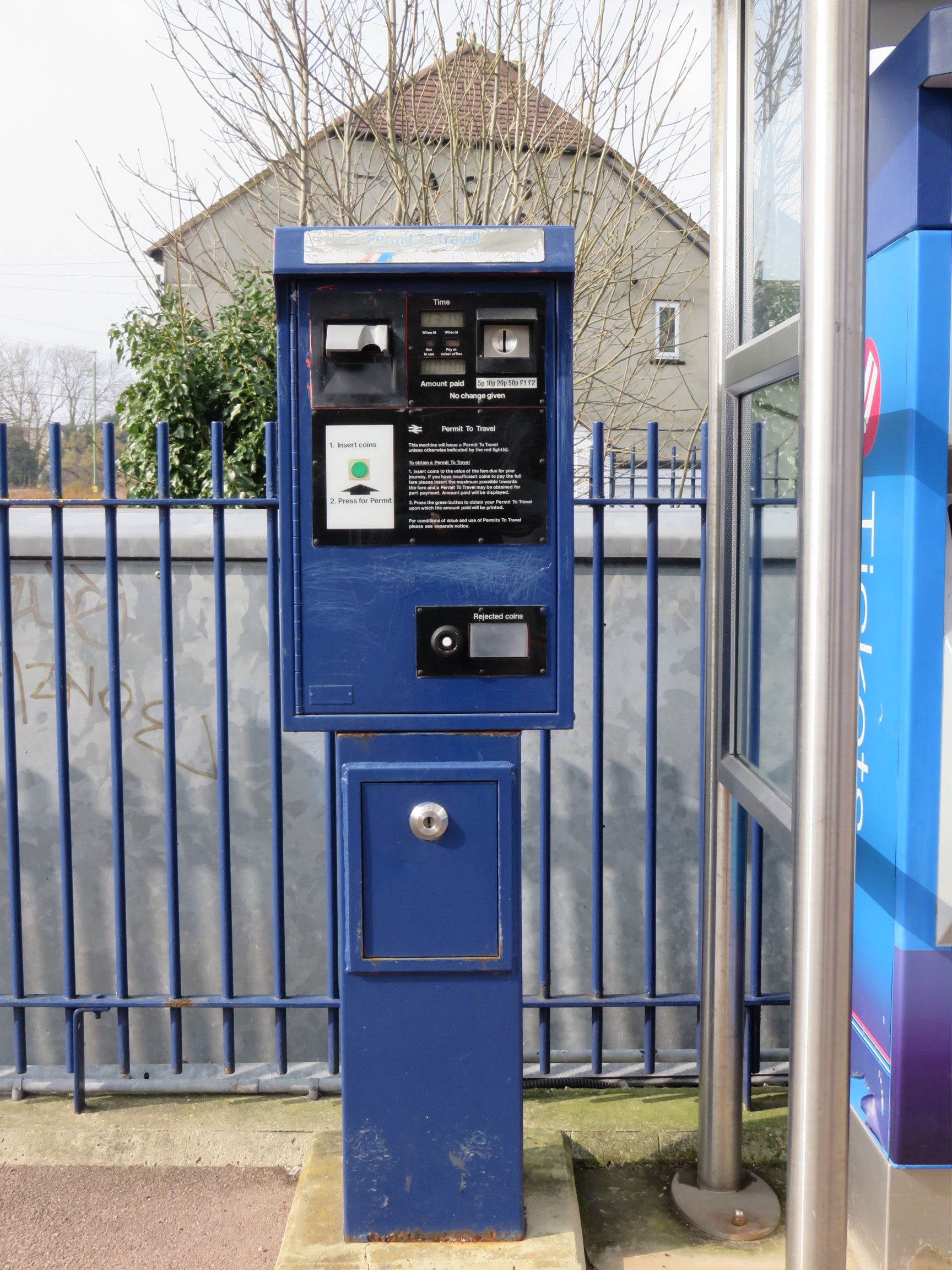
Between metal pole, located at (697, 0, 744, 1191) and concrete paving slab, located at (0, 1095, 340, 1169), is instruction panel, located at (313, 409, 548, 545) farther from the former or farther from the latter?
concrete paving slab, located at (0, 1095, 340, 1169)

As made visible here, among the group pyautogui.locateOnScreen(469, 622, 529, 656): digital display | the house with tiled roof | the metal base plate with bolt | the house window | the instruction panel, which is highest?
the house with tiled roof

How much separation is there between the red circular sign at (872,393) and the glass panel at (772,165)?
19 centimetres

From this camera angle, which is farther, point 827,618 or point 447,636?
point 447,636

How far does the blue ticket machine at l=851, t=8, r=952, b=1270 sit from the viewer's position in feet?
6.68

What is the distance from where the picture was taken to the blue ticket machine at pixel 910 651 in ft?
6.68

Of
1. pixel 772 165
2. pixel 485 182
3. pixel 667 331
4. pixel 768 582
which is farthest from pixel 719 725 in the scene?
pixel 667 331

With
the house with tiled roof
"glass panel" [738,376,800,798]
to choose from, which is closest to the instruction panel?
"glass panel" [738,376,800,798]

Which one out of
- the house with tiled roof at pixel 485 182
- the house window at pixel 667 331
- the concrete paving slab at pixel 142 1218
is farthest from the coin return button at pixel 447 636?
the house window at pixel 667 331

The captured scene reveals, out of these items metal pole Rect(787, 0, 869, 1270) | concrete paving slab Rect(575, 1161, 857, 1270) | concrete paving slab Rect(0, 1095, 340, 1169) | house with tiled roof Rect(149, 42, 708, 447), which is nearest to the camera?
metal pole Rect(787, 0, 869, 1270)

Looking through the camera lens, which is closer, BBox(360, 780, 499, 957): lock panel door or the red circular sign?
BBox(360, 780, 499, 957): lock panel door

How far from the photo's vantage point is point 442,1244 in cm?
216

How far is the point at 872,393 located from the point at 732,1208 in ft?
6.00

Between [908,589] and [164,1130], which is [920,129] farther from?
[164,1130]

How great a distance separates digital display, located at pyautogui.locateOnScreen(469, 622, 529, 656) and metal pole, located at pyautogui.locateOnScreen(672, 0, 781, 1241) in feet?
1.89
